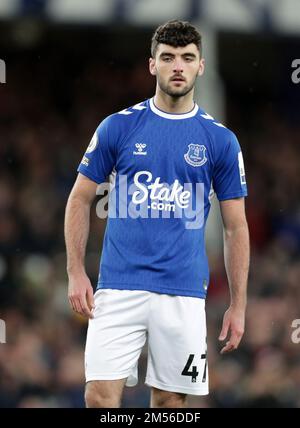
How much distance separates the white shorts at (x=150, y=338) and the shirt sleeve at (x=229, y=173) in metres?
0.58

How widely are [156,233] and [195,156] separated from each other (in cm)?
44

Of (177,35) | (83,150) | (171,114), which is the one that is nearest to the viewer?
(177,35)

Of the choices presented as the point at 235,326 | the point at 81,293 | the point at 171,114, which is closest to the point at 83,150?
the point at 171,114

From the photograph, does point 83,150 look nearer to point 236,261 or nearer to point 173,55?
point 236,261

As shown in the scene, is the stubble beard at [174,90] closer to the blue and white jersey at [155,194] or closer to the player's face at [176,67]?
the player's face at [176,67]

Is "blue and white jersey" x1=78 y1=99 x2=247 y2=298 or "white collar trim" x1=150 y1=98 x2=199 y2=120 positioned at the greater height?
"white collar trim" x1=150 y1=98 x2=199 y2=120

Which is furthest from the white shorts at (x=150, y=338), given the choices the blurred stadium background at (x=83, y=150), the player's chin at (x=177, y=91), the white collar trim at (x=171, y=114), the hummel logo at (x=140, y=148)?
the blurred stadium background at (x=83, y=150)

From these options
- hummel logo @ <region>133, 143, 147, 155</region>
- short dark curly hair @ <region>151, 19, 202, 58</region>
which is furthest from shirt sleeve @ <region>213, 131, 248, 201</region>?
short dark curly hair @ <region>151, 19, 202, 58</region>

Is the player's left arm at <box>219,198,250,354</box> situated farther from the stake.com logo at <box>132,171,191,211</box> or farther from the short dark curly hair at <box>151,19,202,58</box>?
the short dark curly hair at <box>151,19,202,58</box>

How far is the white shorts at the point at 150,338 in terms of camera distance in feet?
19.6

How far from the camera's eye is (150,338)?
6.08m

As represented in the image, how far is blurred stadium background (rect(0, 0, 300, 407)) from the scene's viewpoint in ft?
35.4

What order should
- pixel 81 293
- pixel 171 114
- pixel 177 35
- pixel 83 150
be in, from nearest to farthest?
pixel 81 293 → pixel 177 35 → pixel 171 114 → pixel 83 150

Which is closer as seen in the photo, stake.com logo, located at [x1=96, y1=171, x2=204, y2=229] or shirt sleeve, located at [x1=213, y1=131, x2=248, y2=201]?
stake.com logo, located at [x1=96, y1=171, x2=204, y2=229]
